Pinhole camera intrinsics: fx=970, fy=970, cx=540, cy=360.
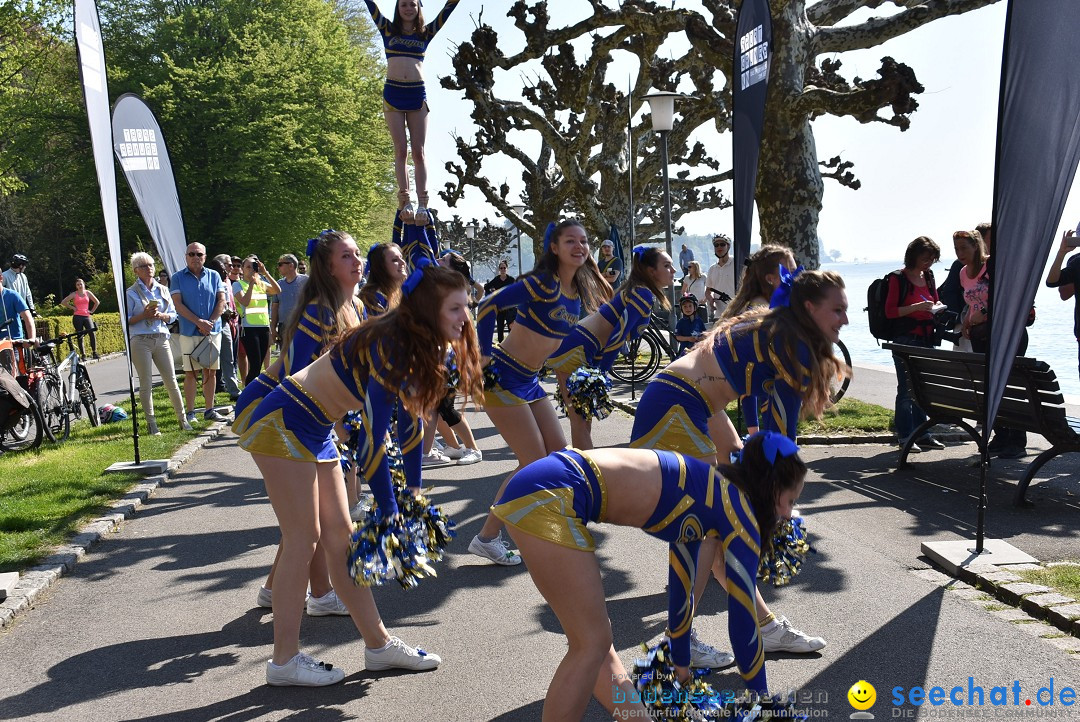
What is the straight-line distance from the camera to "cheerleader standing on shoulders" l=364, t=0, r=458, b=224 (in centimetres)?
743

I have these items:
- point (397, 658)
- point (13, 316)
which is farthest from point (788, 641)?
point (13, 316)

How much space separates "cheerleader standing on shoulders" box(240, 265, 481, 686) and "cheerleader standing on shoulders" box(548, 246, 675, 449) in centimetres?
216

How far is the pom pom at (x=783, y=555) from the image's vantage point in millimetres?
4105

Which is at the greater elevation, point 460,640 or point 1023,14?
point 1023,14

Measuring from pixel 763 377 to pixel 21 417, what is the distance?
9820 millimetres

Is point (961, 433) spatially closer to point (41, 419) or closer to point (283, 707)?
point (283, 707)

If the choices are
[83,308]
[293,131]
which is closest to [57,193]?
[293,131]

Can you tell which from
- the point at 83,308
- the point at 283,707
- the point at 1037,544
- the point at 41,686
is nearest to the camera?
the point at 283,707

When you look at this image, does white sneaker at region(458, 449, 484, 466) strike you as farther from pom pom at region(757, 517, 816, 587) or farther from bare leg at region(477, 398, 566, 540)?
pom pom at region(757, 517, 816, 587)

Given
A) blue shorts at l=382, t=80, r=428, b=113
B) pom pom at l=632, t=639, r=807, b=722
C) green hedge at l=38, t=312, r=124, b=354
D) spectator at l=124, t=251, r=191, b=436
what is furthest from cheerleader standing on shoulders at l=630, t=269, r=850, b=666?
green hedge at l=38, t=312, r=124, b=354

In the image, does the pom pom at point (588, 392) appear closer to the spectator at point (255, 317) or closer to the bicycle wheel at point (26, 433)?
the bicycle wheel at point (26, 433)

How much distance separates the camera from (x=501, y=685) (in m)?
4.32

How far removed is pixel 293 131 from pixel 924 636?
36254 mm

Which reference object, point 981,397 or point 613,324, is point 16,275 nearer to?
point 613,324
